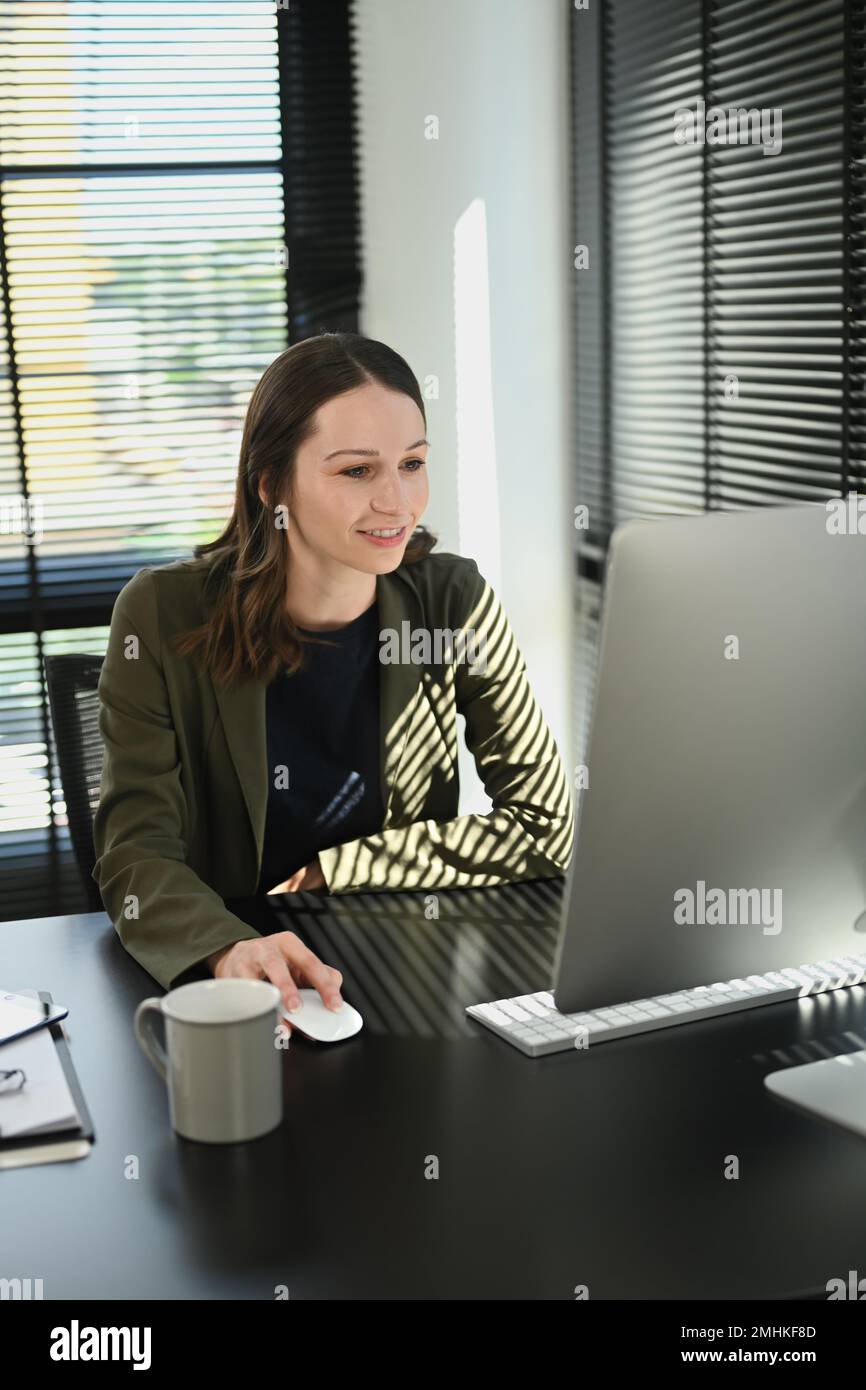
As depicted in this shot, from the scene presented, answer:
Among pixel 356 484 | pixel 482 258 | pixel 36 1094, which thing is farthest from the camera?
pixel 482 258

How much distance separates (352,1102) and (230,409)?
2.33 meters

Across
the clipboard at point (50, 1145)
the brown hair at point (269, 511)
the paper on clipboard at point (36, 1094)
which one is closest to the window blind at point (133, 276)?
the brown hair at point (269, 511)

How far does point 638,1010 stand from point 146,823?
668mm

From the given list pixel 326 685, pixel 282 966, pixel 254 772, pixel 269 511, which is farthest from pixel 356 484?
pixel 282 966

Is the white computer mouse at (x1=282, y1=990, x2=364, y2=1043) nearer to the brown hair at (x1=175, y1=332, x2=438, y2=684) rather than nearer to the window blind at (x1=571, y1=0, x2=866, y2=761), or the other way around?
the brown hair at (x1=175, y1=332, x2=438, y2=684)

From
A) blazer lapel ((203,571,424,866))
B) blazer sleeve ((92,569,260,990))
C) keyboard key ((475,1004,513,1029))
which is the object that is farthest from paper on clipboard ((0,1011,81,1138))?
blazer lapel ((203,571,424,866))

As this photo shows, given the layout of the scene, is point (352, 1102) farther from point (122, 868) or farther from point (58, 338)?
point (58, 338)

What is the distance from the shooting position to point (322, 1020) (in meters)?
1.27

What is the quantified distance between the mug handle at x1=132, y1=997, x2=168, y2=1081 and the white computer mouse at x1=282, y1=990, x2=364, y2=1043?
0.42ft

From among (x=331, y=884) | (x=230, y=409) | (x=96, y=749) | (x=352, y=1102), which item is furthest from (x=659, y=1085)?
(x=230, y=409)

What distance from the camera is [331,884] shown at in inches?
64.2

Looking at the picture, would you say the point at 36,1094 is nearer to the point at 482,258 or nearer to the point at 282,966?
the point at 282,966

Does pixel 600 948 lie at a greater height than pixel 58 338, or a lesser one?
lesser
